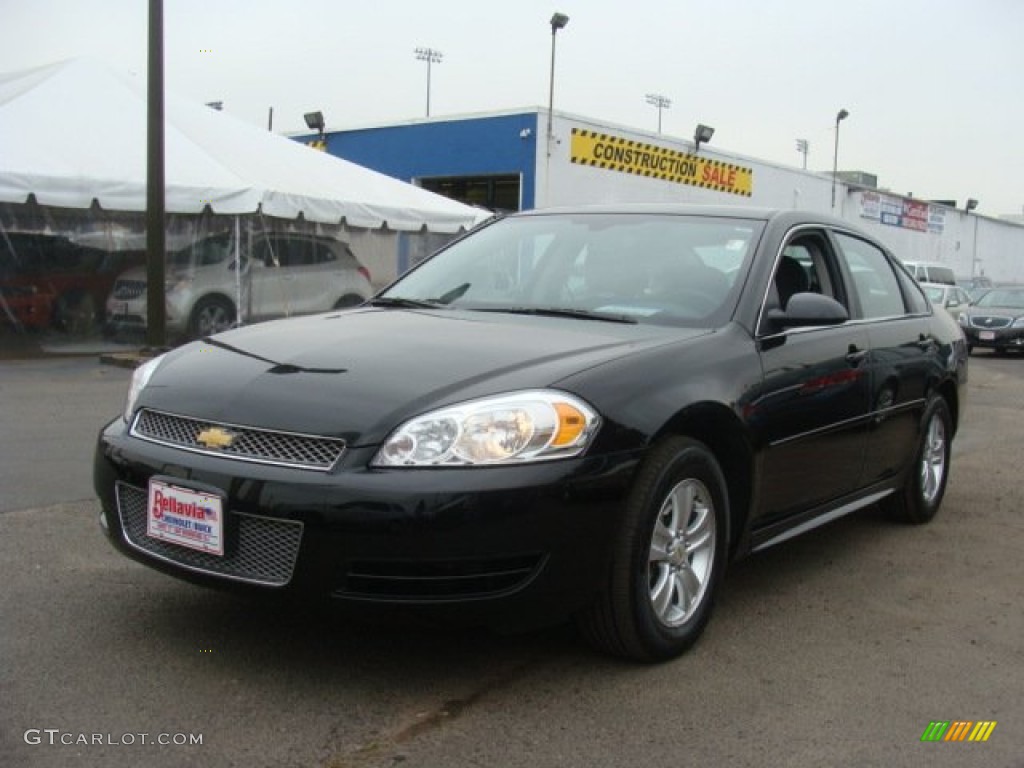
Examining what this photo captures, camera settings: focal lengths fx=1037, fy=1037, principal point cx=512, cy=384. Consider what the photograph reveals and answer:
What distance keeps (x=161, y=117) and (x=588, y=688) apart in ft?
35.7

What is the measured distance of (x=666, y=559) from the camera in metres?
3.33

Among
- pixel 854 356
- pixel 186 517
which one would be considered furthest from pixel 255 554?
pixel 854 356

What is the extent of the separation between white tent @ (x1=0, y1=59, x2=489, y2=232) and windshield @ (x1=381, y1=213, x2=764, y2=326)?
363 inches

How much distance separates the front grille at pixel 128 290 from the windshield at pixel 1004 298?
51.3ft

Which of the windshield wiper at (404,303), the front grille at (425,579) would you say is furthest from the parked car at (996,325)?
the front grille at (425,579)

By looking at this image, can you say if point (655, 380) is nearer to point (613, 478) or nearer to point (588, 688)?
point (613, 478)

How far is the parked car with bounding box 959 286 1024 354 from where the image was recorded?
18906 millimetres

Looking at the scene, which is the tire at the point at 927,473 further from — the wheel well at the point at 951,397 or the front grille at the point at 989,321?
the front grille at the point at 989,321

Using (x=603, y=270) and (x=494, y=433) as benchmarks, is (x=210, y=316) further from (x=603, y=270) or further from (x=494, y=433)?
(x=494, y=433)

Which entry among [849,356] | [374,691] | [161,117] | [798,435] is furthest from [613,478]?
[161,117]

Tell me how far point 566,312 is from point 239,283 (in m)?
11.0

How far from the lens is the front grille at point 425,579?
9.17ft

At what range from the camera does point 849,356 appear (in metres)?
4.35

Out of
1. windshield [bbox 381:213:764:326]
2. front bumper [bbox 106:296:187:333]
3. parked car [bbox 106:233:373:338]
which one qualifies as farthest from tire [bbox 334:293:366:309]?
windshield [bbox 381:213:764:326]
